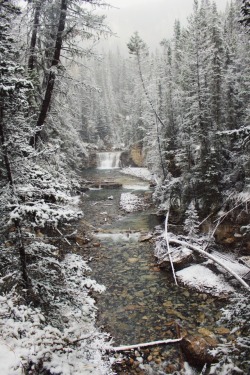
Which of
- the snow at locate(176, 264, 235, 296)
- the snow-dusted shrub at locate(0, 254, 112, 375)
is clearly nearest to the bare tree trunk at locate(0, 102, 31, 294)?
the snow-dusted shrub at locate(0, 254, 112, 375)

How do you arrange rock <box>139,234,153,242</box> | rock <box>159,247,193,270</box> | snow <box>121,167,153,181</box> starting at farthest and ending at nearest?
snow <box>121,167,153,181</box>
rock <box>139,234,153,242</box>
rock <box>159,247,193,270</box>

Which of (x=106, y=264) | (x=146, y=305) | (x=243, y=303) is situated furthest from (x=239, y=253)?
(x=243, y=303)

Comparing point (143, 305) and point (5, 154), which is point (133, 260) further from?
point (5, 154)

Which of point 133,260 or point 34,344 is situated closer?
point 34,344

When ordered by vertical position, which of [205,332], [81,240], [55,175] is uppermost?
[55,175]

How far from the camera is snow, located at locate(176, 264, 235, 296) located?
10914mm

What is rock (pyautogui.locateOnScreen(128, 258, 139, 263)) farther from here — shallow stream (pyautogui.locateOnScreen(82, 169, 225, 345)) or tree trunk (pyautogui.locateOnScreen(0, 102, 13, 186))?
tree trunk (pyautogui.locateOnScreen(0, 102, 13, 186))

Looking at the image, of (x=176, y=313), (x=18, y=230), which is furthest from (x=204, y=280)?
(x=18, y=230)

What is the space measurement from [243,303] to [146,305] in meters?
5.94

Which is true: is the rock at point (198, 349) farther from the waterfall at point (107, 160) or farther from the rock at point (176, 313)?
the waterfall at point (107, 160)

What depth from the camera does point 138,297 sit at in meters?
10.9

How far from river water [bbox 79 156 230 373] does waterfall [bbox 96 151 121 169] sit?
3402 centimetres

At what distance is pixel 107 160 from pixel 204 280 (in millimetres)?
43550

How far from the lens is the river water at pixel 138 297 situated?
29.2 feet
